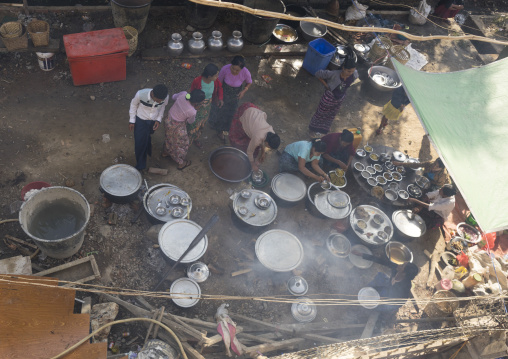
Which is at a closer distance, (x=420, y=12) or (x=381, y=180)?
(x=381, y=180)

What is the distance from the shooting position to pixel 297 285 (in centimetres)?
577

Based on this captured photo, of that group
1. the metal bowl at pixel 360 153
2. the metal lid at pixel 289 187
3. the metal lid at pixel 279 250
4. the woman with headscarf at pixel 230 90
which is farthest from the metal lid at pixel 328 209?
the woman with headscarf at pixel 230 90

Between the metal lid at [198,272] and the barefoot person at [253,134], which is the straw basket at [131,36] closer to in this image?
the barefoot person at [253,134]

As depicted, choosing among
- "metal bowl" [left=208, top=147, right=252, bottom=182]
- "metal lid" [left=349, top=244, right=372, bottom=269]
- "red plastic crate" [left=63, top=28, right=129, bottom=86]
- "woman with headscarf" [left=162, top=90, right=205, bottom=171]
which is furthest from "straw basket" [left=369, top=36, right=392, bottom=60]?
"red plastic crate" [left=63, top=28, right=129, bottom=86]

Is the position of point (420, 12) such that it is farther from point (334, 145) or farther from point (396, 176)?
point (334, 145)

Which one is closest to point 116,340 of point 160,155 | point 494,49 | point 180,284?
point 180,284

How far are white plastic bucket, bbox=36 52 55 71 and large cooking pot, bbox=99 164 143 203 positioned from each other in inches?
122

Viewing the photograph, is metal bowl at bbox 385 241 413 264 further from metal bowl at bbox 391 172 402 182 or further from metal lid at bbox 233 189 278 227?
metal lid at bbox 233 189 278 227

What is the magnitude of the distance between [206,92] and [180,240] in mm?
2447

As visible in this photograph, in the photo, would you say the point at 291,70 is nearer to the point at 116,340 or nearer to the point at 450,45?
the point at 450,45

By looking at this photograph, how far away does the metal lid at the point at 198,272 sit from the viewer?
17.9 feet

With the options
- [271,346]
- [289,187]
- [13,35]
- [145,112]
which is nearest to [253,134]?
[289,187]

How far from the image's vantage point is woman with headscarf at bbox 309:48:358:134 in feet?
22.4

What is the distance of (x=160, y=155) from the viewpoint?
6.95 m
